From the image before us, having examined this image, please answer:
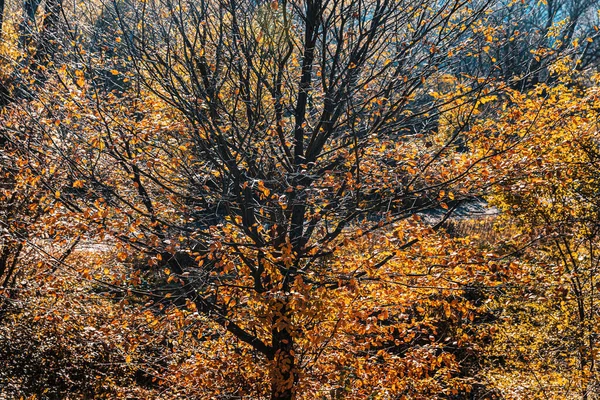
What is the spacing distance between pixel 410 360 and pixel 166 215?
3.93 m

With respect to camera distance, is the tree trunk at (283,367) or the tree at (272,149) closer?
the tree at (272,149)

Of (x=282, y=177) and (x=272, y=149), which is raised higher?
(x=272, y=149)

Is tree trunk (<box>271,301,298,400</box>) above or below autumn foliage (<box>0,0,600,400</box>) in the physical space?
below

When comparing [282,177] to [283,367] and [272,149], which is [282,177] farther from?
[283,367]

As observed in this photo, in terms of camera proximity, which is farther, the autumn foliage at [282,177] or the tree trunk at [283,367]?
the tree trunk at [283,367]

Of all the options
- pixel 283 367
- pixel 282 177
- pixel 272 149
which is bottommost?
pixel 283 367

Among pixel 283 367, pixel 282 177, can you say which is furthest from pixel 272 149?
pixel 283 367

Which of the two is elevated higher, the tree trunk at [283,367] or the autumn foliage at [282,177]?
the autumn foliage at [282,177]

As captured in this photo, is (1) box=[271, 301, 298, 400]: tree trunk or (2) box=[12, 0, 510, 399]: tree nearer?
(2) box=[12, 0, 510, 399]: tree

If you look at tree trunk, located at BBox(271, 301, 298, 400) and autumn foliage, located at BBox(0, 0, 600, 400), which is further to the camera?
tree trunk, located at BBox(271, 301, 298, 400)

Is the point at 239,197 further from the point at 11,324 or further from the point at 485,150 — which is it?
the point at 11,324

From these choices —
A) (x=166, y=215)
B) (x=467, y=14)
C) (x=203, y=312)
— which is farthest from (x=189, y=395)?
(x=467, y=14)

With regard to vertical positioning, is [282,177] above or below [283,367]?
above

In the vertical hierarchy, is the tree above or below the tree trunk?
above
